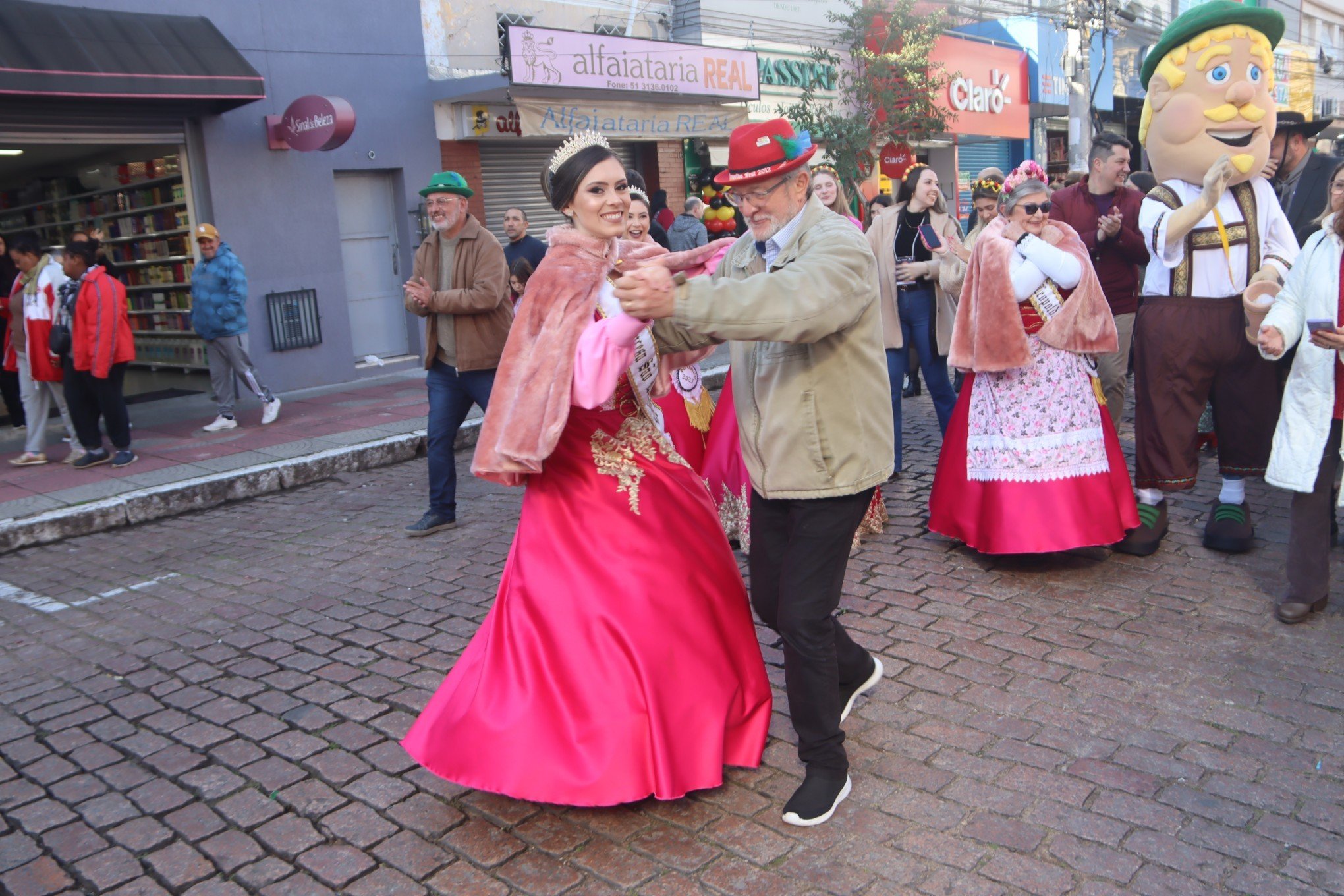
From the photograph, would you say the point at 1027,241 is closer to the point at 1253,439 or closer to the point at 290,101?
the point at 1253,439

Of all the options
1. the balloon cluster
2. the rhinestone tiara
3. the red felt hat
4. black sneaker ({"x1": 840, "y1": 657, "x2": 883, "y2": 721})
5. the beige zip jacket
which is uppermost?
the balloon cluster

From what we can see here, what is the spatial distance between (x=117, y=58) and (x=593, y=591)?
8.98 m

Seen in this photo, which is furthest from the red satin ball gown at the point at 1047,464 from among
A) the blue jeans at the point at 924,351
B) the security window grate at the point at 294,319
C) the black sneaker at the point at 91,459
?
the security window grate at the point at 294,319

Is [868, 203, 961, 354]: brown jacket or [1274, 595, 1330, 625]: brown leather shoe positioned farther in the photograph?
[868, 203, 961, 354]: brown jacket

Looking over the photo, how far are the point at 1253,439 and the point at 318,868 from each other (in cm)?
452

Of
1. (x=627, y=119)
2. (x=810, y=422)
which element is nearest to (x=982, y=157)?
(x=627, y=119)

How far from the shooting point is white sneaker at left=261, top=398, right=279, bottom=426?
990 centimetres

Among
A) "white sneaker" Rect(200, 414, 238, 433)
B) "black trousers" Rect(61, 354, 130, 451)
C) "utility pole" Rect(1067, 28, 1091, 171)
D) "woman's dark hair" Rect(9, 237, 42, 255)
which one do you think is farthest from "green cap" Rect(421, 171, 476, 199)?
"utility pole" Rect(1067, 28, 1091, 171)

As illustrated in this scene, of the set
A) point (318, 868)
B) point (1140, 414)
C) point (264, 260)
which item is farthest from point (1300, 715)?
point (264, 260)

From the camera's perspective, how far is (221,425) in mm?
9719

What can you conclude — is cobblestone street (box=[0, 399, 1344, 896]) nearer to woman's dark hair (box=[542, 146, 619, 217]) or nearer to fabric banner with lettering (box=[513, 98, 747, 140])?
woman's dark hair (box=[542, 146, 619, 217])

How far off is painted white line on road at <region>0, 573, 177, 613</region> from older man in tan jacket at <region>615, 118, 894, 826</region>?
407 cm

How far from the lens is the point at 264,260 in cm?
1141

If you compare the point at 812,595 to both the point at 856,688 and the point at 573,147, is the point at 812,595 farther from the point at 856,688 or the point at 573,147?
the point at 573,147
